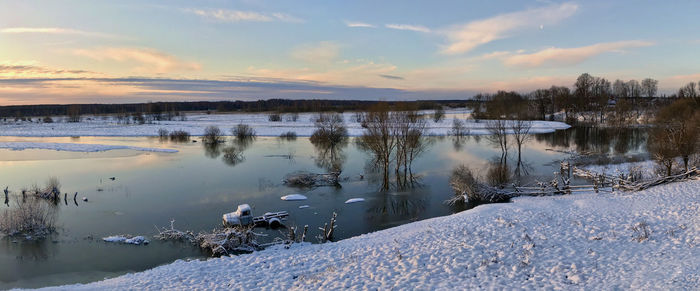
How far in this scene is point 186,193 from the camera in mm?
23203

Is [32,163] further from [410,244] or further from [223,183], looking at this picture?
[410,244]

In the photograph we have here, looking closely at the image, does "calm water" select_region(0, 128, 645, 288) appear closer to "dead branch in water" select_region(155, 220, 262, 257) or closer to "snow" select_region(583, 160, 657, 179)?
"dead branch in water" select_region(155, 220, 262, 257)

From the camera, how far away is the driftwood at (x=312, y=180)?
25891 mm

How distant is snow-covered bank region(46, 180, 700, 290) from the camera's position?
9.80 meters

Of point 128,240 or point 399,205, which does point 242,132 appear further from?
point 128,240

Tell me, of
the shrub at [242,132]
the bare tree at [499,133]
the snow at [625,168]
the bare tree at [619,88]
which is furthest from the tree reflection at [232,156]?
the bare tree at [619,88]

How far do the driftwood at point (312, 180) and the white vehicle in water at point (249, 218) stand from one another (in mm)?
6983

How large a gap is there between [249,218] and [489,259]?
1000 cm

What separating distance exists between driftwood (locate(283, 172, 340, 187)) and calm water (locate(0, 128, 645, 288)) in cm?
77

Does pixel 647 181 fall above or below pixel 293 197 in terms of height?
above

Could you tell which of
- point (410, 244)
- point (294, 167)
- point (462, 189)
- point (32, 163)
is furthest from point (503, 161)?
point (32, 163)

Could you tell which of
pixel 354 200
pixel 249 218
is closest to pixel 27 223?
pixel 249 218

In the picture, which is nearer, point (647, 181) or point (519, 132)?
point (647, 181)

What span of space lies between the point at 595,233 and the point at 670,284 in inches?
180
